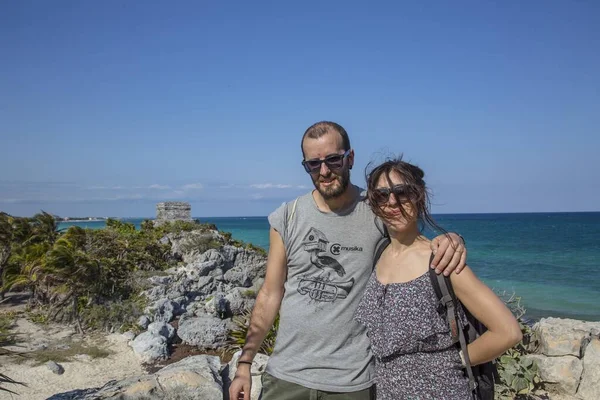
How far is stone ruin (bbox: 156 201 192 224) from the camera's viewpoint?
70.3 ft

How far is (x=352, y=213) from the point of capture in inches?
104

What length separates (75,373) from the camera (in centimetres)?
717

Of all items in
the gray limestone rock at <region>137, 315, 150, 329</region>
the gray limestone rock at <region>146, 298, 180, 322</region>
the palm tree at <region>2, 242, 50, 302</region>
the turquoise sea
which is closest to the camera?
the gray limestone rock at <region>137, 315, 150, 329</region>

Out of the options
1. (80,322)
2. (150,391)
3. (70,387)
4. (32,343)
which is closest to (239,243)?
(80,322)

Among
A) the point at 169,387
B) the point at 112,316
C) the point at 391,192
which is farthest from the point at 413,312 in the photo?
the point at 112,316

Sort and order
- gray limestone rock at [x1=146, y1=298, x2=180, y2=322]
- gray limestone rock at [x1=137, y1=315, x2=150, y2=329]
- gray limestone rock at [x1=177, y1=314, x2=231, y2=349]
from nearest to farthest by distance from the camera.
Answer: gray limestone rock at [x1=177, y1=314, x2=231, y2=349] < gray limestone rock at [x1=137, y1=315, x2=150, y2=329] < gray limestone rock at [x1=146, y1=298, x2=180, y2=322]

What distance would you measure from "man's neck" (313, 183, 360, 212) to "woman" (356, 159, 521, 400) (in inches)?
16.7

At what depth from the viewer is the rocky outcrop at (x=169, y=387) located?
12.7 feet

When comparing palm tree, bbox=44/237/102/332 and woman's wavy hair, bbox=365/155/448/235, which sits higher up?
woman's wavy hair, bbox=365/155/448/235

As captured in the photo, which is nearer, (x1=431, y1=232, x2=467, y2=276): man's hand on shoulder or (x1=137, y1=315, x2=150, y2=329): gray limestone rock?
(x1=431, y1=232, x2=467, y2=276): man's hand on shoulder

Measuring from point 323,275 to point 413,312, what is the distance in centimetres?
66

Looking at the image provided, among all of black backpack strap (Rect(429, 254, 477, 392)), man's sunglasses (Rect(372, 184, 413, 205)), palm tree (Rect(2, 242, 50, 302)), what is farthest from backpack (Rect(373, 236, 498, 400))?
palm tree (Rect(2, 242, 50, 302))

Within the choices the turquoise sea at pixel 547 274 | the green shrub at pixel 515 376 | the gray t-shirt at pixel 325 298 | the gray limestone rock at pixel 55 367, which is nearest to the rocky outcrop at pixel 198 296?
the gray limestone rock at pixel 55 367

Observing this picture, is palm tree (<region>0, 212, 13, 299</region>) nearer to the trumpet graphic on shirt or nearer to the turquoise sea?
the turquoise sea
